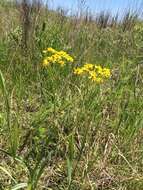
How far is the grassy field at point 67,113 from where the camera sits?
2.18m

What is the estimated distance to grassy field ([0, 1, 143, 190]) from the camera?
2184 mm

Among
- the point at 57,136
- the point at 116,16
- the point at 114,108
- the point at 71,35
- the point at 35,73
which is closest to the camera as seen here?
the point at 57,136

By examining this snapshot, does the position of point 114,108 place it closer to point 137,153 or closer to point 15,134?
point 137,153

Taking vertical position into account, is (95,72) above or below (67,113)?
above

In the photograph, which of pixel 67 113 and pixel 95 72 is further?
pixel 67 113

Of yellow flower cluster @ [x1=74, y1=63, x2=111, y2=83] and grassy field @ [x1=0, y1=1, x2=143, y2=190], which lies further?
yellow flower cluster @ [x1=74, y1=63, x2=111, y2=83]

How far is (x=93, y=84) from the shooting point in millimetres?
2840

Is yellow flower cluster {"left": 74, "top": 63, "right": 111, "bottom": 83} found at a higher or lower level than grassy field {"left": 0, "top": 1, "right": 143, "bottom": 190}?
higher

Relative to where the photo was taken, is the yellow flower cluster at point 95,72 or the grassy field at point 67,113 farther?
the yellow flower cluster at point 95,72

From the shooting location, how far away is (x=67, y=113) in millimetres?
2523

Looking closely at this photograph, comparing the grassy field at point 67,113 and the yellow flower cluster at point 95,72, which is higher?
the yellow flower cluster at point 95,72

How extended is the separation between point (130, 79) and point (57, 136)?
45.5 inches

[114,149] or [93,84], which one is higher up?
[93,84]

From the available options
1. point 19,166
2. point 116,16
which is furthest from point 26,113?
point 116,16
